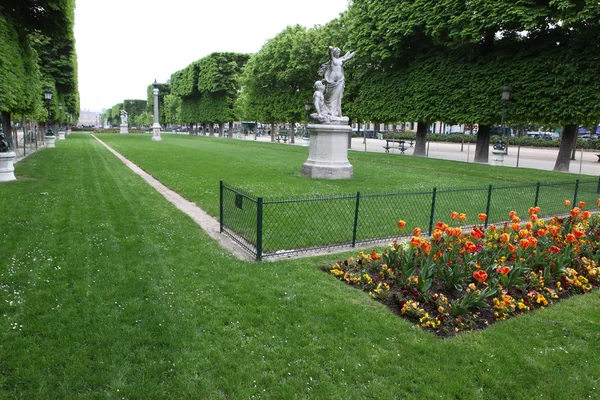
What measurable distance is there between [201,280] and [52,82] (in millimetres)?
31764

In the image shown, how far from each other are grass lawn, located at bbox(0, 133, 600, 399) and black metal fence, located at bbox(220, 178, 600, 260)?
0.86m

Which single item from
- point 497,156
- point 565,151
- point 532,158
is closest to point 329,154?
point 497,156

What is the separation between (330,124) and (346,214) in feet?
20.1

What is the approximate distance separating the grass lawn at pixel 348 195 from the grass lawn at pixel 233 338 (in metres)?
1.32

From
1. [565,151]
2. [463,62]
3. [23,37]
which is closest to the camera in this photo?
[23,37]

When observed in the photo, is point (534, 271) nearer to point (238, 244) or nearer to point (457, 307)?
point (457, 307)

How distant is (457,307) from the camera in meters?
4.76

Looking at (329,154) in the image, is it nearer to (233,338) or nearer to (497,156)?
(233,338)

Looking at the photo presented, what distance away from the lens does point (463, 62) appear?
23.4 m

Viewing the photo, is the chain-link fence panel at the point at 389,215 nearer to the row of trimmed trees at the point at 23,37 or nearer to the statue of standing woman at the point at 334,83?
the statue of standing woman at the point at 334,83

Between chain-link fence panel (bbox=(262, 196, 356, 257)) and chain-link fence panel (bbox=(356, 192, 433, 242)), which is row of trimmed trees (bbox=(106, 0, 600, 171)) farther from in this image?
chain-link fence panel (bbox=(262, 196, 356, 257))

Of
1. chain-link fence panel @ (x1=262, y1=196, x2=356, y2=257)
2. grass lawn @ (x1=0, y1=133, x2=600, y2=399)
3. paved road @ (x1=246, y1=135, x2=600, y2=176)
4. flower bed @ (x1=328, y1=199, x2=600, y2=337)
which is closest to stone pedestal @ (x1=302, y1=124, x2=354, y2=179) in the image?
chain-link fence panel @ (x1=262, y1=196, x2=356, y2=257)

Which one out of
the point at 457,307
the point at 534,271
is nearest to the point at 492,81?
the point at 534,271

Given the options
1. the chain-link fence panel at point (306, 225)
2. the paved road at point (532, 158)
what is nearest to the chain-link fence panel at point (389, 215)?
the chain-link fence panel at point (306, 225)
